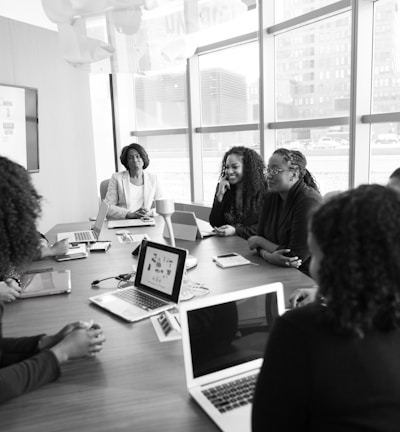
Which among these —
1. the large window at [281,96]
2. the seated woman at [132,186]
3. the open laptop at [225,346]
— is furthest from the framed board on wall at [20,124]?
the open laptop at [225,346]

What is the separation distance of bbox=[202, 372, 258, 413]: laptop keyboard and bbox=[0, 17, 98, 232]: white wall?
332cm

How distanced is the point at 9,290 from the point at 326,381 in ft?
5.07

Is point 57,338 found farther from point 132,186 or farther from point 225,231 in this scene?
point 132,186

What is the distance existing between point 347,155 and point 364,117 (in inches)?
15.6

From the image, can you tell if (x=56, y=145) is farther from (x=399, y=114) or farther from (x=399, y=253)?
(x=399, y=253)

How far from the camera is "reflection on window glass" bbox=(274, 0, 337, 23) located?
3857 millimetres

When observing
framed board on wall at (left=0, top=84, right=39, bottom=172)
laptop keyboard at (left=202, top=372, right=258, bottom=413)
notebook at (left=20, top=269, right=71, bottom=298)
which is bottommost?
laptop keyboard at (left=202, top=372, right=258, bottom=413)

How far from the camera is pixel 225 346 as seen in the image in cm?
121

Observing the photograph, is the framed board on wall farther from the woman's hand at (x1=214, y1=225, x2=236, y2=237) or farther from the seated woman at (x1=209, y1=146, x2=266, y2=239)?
the woman's hand at (x1=214, y1=225, x2=236, y2=237)

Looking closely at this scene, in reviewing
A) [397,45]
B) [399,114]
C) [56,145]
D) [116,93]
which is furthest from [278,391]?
[116,93]

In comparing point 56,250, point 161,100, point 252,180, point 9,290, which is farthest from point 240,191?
point 161,100

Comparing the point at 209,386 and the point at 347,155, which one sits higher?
the point at 347,155

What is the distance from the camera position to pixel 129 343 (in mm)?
1462

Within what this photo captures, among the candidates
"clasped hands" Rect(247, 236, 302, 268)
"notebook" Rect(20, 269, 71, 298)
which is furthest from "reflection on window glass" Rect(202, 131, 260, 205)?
"notebook" Rect(20, 269, 71, 298)
